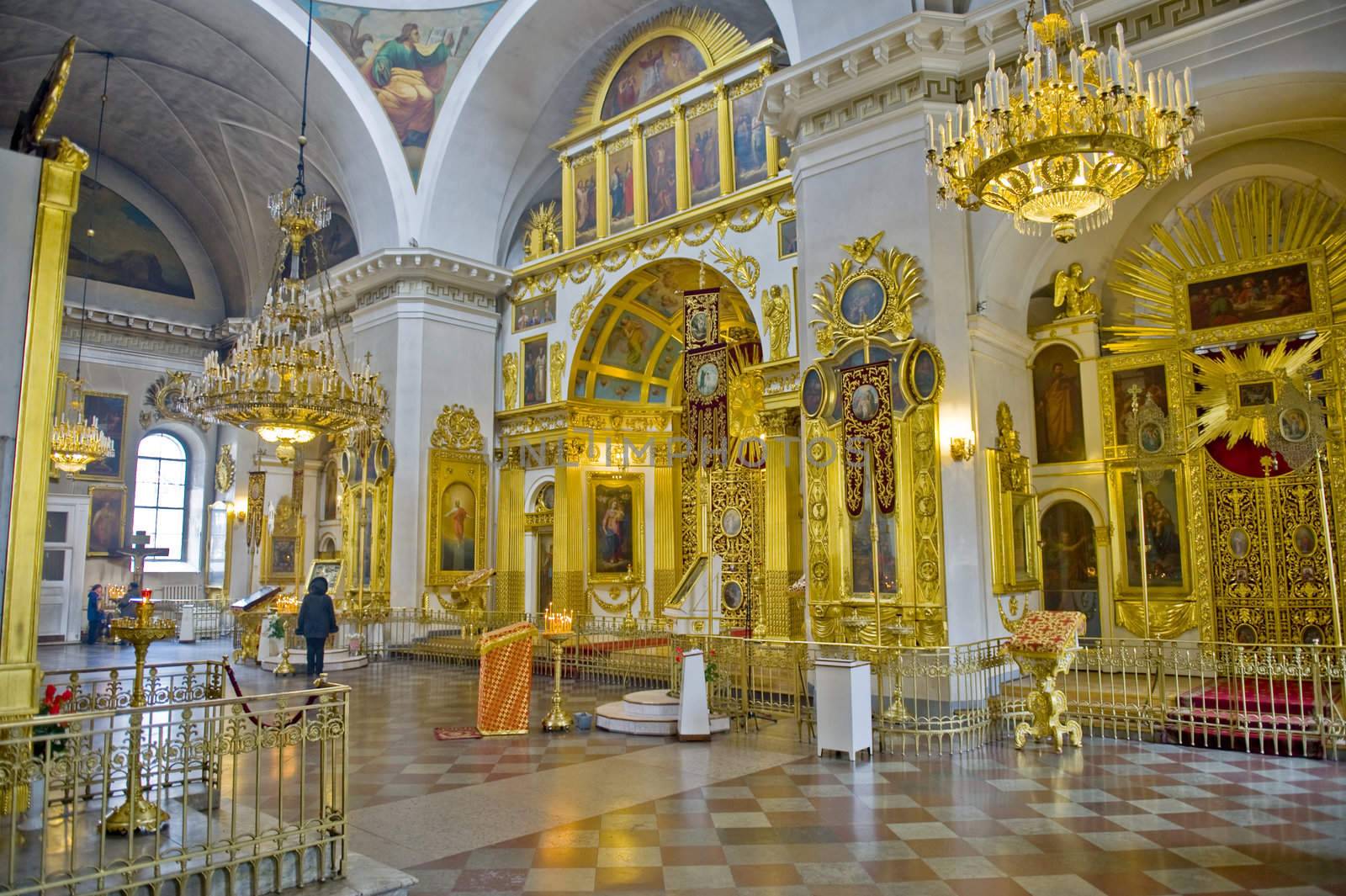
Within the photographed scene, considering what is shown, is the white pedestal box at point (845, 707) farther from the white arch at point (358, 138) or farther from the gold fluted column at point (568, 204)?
the white arch at point (358, 138)

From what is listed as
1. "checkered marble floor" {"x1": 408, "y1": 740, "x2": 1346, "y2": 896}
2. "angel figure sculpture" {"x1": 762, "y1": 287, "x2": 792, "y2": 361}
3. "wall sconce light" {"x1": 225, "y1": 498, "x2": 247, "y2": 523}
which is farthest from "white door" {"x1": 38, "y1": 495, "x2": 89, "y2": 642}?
"checkered marble floor" {"x1": 408, "y1": 740, "x2": 1346, "y2": 896}

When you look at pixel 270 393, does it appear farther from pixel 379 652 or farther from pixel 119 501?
pixel 119 501

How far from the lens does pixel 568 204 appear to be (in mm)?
17344

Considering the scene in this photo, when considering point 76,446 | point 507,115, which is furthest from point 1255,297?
point 76,446

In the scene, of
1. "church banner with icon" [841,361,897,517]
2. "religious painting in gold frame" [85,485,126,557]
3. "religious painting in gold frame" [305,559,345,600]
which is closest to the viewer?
"church banner with icon" [841,361,897,517]

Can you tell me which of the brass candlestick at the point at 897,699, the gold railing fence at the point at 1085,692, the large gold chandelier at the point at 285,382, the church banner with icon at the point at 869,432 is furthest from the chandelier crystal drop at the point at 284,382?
the brass candlestick at the point at 897,699

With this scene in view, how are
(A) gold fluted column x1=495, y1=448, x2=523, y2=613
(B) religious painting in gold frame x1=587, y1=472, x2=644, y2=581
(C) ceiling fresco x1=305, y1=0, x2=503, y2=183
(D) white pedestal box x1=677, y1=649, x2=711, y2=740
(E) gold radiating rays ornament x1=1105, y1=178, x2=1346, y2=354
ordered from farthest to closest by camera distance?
(A) gold fluted column x1=495, y1=448, x2=523, y2=613 → (B) religious painting in gold frame x1=587, y1=472, x2=644, y2=581 → (C) ceiling fresco x1=305, y1=0, x2=503, y2=183 → (E) gold radiating rays ornament x1=1105, y1=178, x2=1346, y2=354 → (D) white pedestal box x1=677, y1=649, x2=711, y2=740

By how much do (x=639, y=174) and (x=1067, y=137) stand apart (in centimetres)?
1075

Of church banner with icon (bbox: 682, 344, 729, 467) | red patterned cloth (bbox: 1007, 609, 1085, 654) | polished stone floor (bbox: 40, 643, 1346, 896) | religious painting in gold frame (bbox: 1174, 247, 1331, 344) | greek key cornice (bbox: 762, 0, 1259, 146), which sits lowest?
polished stone floor (bbox: 40, 643, 1346, 896)

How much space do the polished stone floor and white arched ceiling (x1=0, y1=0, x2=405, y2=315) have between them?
43.1ft

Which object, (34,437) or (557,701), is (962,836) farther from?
(34,437)

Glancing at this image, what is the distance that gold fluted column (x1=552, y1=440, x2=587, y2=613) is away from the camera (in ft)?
54.9

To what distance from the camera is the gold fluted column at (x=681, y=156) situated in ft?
49.8

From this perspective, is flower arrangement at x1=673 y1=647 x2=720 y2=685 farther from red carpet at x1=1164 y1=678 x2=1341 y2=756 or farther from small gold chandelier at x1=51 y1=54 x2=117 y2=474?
small gold chandelier at x1=51 y1=54 x2=117 y2=474
